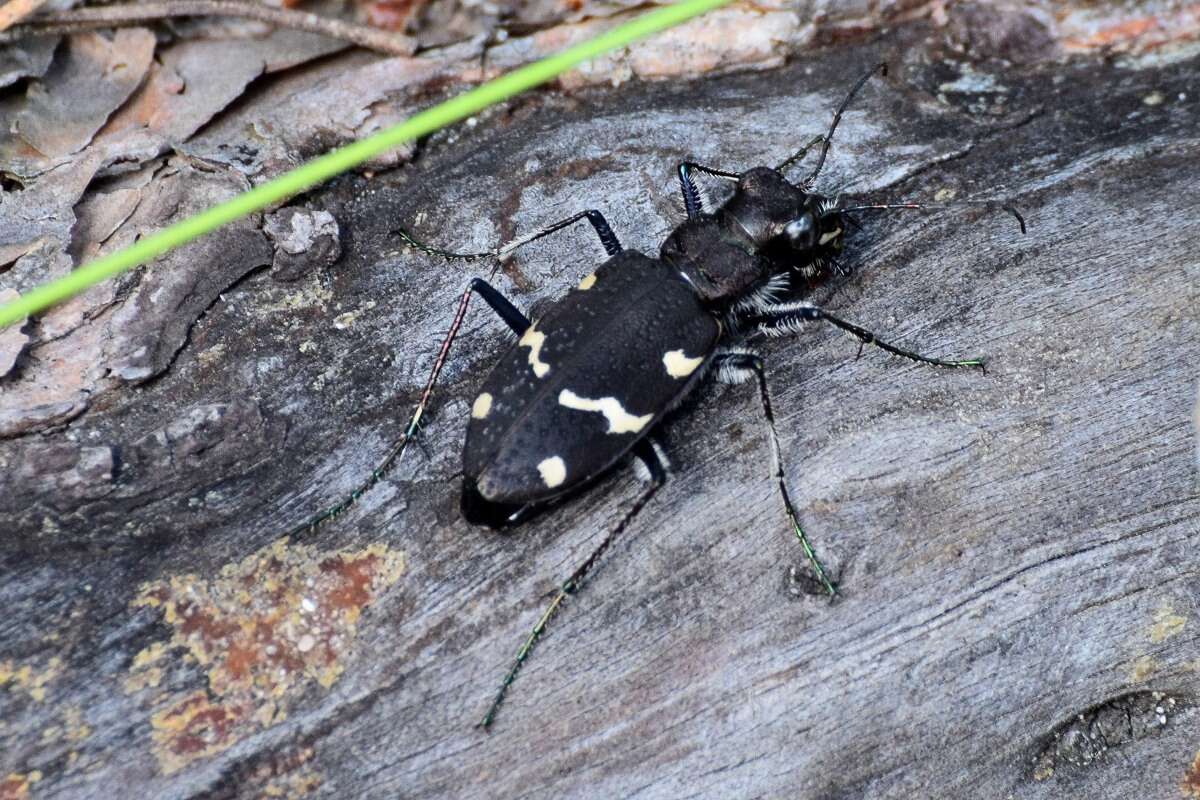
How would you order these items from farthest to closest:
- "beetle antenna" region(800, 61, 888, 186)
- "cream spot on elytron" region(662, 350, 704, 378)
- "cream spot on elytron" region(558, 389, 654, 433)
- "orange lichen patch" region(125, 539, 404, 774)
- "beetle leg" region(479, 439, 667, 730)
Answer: "beetle antenna" region(800, 61, 888, 186), "cream spot on elytron" region(662, 350, 704, 378), "cream spot on elytron" region(558, 389, 654, 433), "beetle leg" region(479, 439, 667, 730), "orange lichen patch" region(125, 539, 404, 774)

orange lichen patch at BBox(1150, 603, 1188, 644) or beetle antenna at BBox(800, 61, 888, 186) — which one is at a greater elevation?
beetle antenna at BBox(800, 61, 888, 186)

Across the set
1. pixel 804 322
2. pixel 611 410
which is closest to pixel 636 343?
pixel 611 410

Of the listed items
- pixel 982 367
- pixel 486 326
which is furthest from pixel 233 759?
pixel 982 367

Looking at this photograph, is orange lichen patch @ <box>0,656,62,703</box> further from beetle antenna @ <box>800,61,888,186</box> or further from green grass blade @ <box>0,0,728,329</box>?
beetle antenna @ <box>800,61,888,186</box>

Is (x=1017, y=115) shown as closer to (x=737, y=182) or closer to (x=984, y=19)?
(x=984, y=19)

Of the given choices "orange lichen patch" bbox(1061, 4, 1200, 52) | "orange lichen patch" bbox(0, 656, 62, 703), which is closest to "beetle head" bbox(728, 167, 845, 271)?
"orange lichen patch" bbox(1061, 4, 1200, 52)

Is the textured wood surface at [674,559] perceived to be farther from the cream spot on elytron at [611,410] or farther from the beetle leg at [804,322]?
the cream spot on elytron at [611,410]
